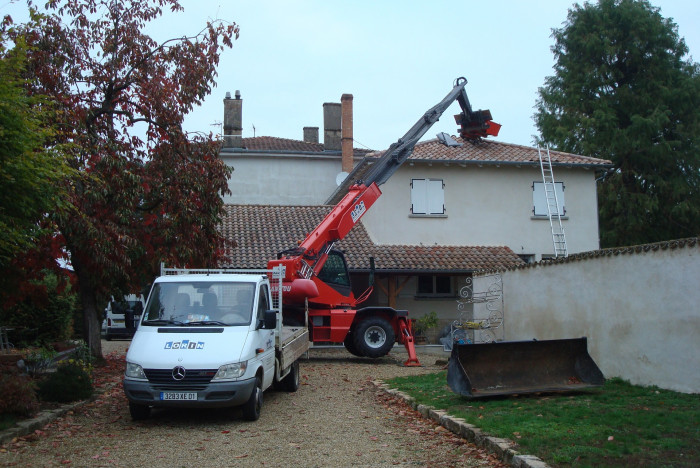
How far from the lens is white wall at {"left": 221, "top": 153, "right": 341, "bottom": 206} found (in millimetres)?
32844

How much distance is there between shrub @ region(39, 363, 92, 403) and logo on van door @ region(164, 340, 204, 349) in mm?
2341

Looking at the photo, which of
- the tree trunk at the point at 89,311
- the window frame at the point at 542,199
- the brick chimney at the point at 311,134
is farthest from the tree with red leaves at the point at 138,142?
the brick chimney at the point at 311,134

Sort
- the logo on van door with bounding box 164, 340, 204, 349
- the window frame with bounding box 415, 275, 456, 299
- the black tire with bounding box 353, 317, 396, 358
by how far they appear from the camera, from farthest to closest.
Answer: the window frame with bounding box 415, 275, 456, 299
the black tire with bounding box 353, 317, 396, 358
the logo on van door with bounding box 164, 340, 204, 349

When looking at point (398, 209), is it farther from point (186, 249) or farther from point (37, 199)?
point (37, 199)

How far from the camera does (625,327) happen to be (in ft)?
38.5

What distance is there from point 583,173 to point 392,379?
52.0ft

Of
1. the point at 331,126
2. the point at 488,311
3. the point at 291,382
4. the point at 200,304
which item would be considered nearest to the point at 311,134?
the point at 331,126

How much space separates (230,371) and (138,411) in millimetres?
1561

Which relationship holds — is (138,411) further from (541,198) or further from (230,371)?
(541,198)

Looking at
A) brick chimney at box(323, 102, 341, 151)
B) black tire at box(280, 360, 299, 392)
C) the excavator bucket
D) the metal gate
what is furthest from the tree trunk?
brick chimney at box(323, 102, 341, 151)

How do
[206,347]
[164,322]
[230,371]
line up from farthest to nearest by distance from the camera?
[164,322] < [206,347] < [230,371]

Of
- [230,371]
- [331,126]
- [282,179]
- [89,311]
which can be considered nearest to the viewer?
[230,371]

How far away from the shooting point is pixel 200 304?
10773 mm

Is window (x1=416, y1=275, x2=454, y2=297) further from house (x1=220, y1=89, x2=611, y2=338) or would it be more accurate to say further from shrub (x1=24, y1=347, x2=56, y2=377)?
shrub (x1=24, y1=347, x2=56, y2=377)
